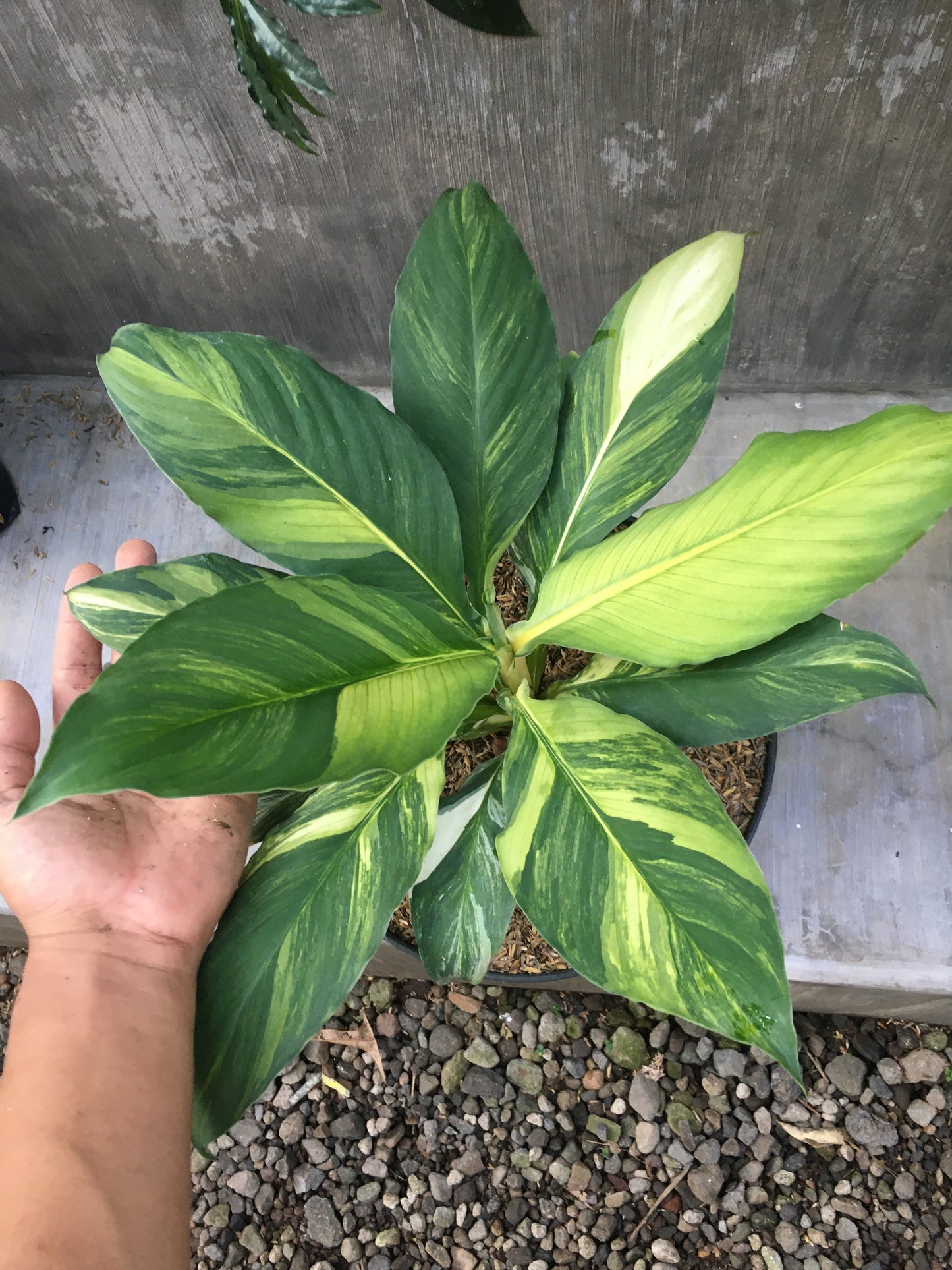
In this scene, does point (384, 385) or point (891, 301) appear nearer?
point (891, 301)

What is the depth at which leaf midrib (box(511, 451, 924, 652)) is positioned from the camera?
22.2 inches

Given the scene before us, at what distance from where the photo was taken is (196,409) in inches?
26.6

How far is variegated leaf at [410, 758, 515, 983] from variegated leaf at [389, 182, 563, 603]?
29 centimetres

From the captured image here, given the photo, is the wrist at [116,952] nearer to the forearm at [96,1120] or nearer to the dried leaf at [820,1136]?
the forearm at [96,1120]

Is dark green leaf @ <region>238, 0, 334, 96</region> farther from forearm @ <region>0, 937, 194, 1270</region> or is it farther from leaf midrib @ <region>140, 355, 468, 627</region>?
forearm @ <region>0, 937, 194, 1270</region>

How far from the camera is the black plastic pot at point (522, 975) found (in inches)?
38.1

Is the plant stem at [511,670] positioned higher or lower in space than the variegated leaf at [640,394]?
lower

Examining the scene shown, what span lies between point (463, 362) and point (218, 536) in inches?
32.2

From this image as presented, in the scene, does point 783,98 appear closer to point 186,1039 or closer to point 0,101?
point 0,101

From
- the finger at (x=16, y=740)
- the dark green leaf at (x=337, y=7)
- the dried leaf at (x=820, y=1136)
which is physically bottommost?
the dried leaf at (x=820, y=1136)

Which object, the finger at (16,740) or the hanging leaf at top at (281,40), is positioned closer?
the hanging leaf at top at (281,40)

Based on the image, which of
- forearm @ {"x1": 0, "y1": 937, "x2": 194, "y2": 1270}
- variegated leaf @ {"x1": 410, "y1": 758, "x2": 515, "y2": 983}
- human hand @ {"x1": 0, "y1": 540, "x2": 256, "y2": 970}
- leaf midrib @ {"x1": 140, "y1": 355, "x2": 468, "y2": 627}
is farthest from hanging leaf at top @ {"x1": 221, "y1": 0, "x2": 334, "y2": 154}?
forearm @ {"x1": 0, "y1": 937, "x2": 194, "y2": 1270}

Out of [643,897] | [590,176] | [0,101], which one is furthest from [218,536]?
[643,897]

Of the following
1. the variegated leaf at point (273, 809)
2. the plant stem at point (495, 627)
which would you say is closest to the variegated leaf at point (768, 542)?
the plant stem at point (495, 627)
